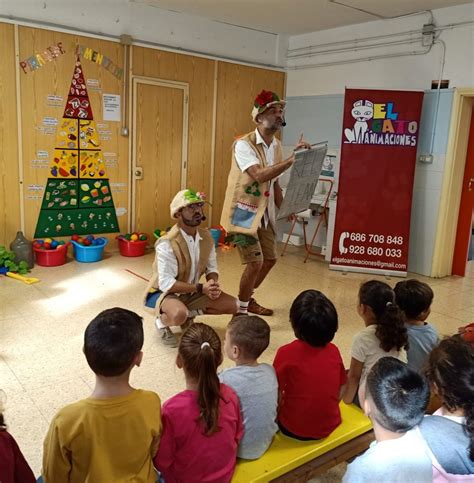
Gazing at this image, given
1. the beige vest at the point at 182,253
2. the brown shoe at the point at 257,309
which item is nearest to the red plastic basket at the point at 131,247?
the brown shoe at the point at 257,309

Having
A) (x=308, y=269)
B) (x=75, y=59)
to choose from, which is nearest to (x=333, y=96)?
(x=308, y=269)

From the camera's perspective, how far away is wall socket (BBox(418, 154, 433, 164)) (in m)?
5.32

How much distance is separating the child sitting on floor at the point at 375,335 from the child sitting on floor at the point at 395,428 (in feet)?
2.17

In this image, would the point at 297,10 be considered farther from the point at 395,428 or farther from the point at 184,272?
the point at 395,428

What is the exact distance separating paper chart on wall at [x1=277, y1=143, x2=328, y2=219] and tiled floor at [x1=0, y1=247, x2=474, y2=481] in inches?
35.6

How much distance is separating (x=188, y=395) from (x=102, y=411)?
28 cm

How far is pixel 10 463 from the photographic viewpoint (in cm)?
125

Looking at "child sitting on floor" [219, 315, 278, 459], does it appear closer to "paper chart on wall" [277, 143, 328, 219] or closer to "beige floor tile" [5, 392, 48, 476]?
"beige floor tile" [5, 392, 48, 476]

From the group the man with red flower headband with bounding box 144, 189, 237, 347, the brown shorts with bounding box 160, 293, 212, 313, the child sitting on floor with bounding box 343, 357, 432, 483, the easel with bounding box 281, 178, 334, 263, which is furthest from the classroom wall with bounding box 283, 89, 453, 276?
the child sitting on floor with bounding box 343, 357, 432, 483

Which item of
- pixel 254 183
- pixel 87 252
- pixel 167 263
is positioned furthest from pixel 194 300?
pixel 87 252

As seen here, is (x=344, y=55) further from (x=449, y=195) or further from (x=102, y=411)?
(x=102, y=411)

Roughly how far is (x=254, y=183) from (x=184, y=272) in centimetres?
89

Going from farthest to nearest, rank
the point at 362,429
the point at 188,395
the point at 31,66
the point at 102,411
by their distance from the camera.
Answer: the point at 31,66 → the point at 362,429 → the point at 188,395 → the point at 102,411

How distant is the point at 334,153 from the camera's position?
20.4 feet
